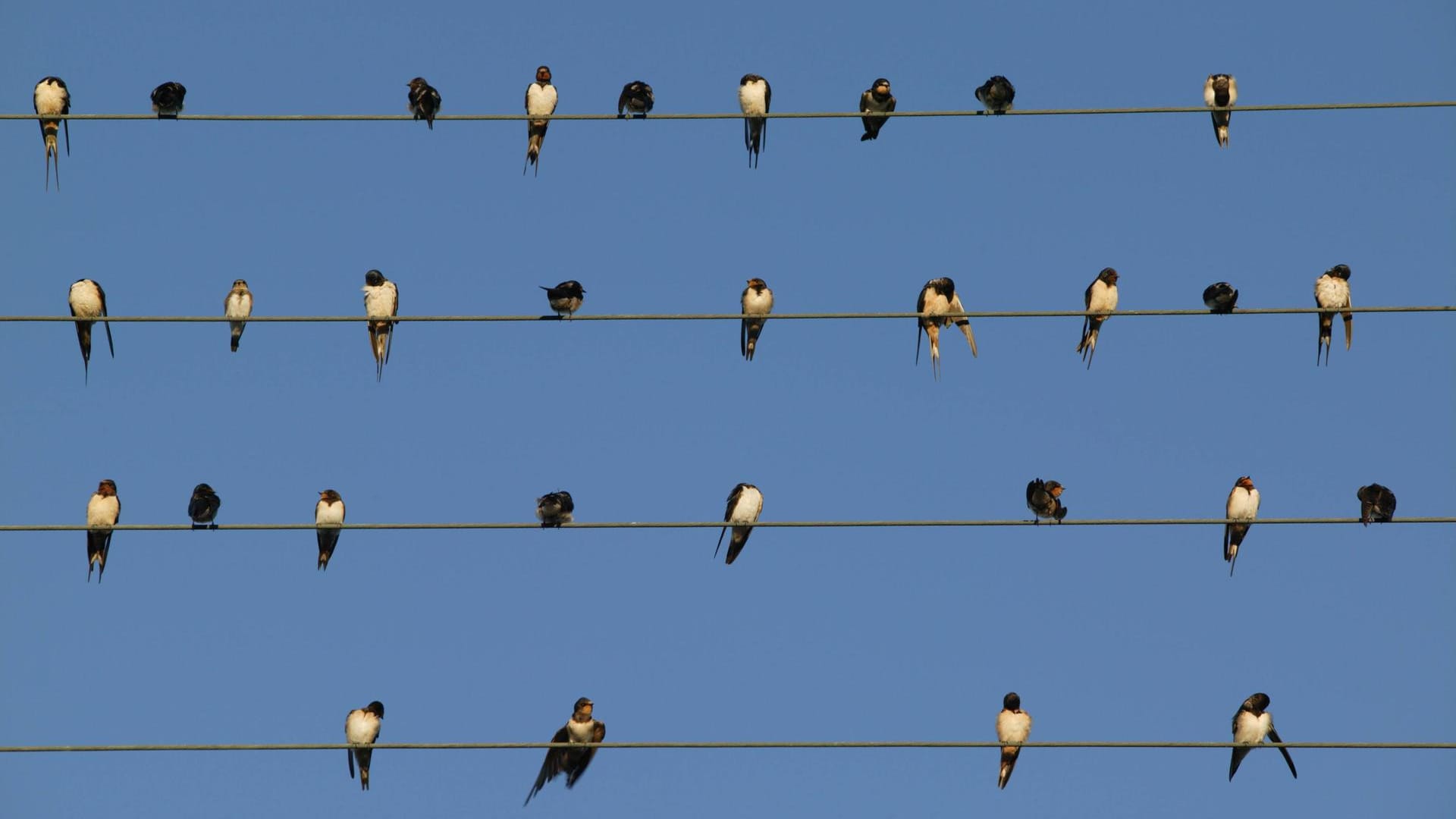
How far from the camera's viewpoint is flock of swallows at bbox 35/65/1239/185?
1709cm

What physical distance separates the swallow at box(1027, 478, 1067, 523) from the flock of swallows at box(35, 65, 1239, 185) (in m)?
2.98

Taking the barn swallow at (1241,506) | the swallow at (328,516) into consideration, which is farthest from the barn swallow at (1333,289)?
the swallow at (328,516)

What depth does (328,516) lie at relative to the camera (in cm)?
1664

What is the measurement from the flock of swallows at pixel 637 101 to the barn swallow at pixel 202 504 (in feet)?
8.13

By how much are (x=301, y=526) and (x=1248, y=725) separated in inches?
268

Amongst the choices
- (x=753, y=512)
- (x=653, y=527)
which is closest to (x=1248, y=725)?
(x=753, y=512)

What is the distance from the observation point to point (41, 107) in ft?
59.5

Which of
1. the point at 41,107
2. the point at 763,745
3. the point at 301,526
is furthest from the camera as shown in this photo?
the point at 41,107

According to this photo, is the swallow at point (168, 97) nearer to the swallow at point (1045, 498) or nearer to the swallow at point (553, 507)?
the swallow at point (553, 507)

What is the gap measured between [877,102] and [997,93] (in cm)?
132

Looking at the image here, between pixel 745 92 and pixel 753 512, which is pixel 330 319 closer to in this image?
pixel 753 512

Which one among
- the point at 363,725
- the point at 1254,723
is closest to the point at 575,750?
the point at 363,725

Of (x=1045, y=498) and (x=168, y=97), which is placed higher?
(x=168, y=97)

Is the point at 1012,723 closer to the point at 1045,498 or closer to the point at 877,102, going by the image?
the point at 1045,498
